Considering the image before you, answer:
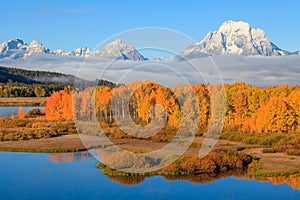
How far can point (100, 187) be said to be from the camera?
1348 inches

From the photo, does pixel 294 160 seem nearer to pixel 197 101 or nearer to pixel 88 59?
pixel 88 59

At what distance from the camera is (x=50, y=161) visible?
44500 millimetres

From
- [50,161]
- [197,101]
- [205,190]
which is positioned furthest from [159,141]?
[205,190]

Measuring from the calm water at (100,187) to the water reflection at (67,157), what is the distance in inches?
132

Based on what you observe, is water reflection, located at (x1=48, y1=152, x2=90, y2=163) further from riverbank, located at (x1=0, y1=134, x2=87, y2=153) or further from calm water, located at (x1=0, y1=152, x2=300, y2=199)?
calm water, located at (x1=0, y1=152, x2=300, y2=199)

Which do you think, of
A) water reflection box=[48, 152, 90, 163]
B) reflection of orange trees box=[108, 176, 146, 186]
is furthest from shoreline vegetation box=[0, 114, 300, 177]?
water reflection box=[48, 152, 90, 163]

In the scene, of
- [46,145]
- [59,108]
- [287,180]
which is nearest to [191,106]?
[46,145]

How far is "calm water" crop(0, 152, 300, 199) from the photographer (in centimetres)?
3222

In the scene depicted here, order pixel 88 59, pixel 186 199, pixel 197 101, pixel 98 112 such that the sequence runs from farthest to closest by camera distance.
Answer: pixel 98 112 < pixel 197 101 < pixel 88 59 < pixel 186 199

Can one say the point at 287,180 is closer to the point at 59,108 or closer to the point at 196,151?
the point at 196,151

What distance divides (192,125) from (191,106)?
355cm

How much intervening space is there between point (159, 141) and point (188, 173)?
22.4 meters

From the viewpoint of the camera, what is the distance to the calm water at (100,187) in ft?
106

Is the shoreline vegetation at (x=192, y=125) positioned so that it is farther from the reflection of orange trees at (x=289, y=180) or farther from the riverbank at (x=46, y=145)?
the reflection of orange trees at (x=289, y=180)
